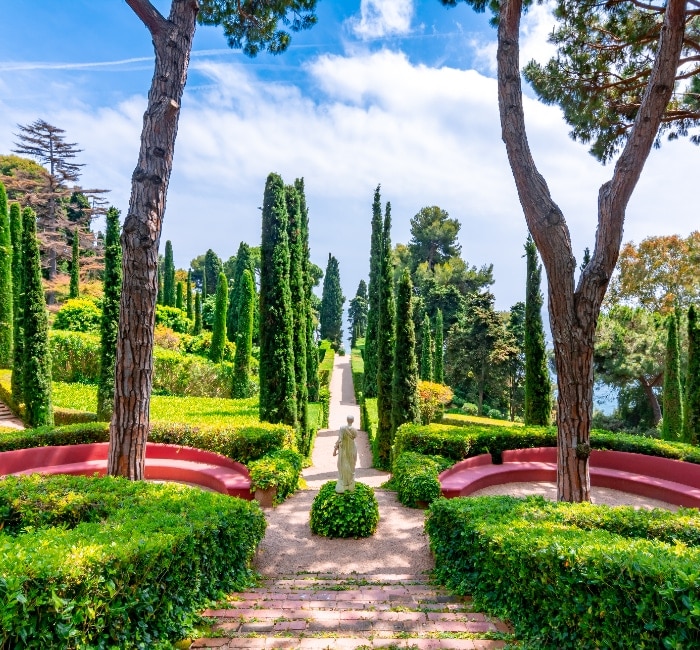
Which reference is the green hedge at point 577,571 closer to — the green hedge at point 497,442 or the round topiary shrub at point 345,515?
the round topiary shrub at point 345,515

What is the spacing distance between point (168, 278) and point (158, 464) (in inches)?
1382

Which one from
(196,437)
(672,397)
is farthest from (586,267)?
(672,397)

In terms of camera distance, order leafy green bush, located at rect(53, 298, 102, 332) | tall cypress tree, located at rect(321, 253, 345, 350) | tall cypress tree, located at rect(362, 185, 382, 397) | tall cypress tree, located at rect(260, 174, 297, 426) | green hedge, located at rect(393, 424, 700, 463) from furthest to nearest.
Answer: tall cypress tree, located at rect(321, 253, 345, 350), leafy green bush, located at rect(53, 298, 102, 332), tall cypress tree, located at rect(362, 185, 382, 397), tall cypress tree, located at rect(260, 174, 297, 426), green hedge, located at rect(393, 424, 700, 463)

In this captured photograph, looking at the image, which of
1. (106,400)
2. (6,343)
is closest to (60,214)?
(6,343)

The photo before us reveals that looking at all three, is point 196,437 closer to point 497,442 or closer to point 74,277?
point 497,442

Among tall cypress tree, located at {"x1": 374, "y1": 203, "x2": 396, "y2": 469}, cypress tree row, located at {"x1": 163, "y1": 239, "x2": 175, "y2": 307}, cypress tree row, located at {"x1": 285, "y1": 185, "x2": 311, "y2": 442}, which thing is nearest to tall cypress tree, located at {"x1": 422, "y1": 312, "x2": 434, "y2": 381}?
tall cypress tree, located at {"x1": 374, "y1": 203, "x2": 396, "y2": 469}

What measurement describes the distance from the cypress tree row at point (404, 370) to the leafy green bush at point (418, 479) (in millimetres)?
3990

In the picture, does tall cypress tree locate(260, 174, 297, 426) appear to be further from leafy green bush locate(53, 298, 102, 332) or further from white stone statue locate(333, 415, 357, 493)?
leafy green bush locate(53, 298, 102, 332)

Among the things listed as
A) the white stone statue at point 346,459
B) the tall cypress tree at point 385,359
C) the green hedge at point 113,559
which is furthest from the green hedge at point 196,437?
the tall cypress tree at point 385,359

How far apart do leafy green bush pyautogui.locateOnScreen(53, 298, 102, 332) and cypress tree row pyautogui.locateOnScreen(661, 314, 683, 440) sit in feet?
86.8

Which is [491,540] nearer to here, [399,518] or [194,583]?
[194,583]

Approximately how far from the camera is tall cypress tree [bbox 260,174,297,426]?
11.9m

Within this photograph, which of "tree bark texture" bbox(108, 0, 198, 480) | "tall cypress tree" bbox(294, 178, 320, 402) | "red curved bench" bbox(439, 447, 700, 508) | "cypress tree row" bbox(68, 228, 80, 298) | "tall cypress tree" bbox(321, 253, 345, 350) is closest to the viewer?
"tree bark texture" bbox(108, 0, 198, 480)

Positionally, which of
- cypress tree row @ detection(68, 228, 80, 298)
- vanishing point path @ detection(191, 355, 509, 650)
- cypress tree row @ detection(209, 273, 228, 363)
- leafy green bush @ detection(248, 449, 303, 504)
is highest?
cypress tree row @ detection(68, 228, 80, 298)
